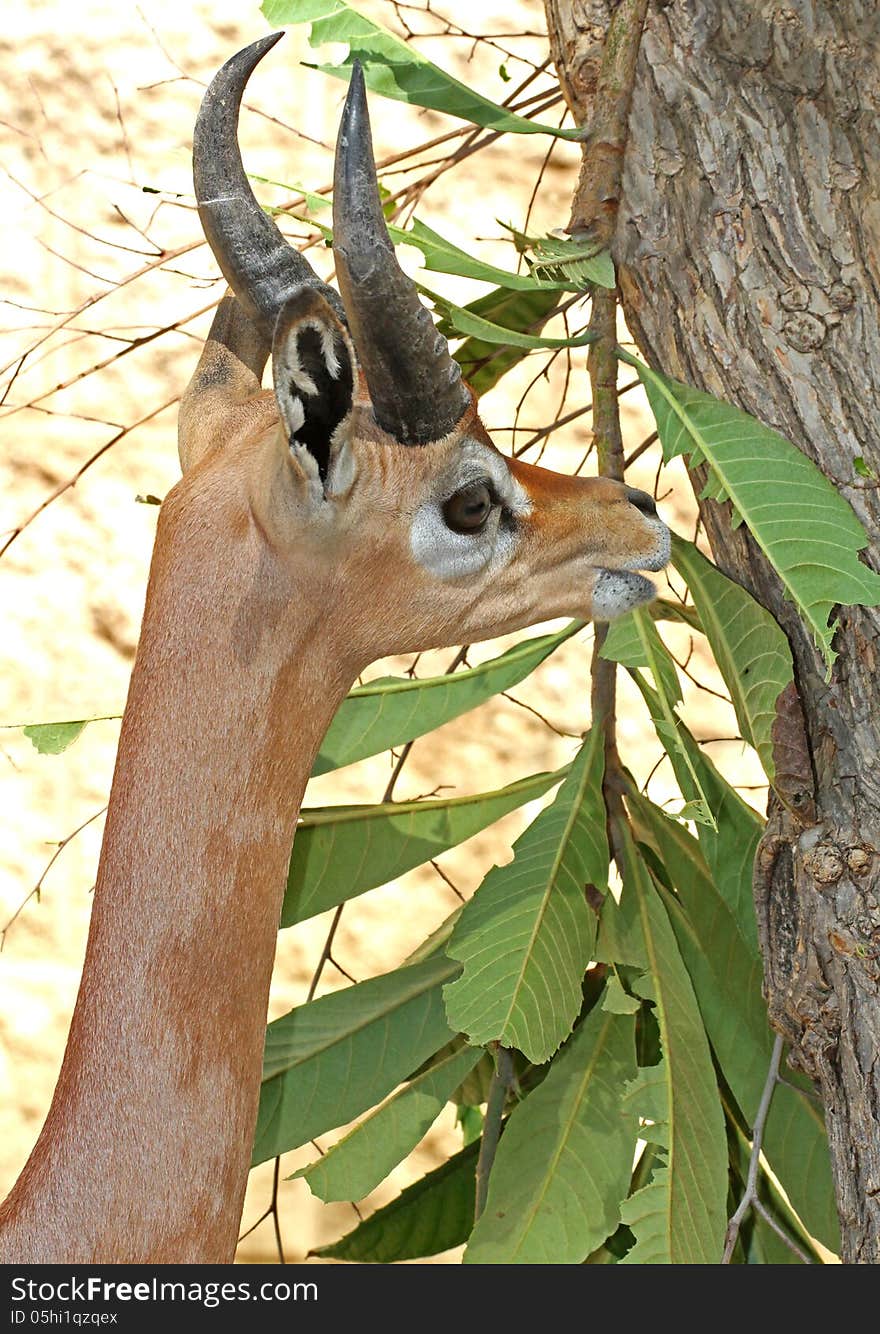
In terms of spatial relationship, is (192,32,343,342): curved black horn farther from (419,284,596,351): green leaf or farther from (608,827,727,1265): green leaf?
(608,827,727,1265): green leaf

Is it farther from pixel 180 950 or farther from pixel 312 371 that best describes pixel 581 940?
pixel 312 371

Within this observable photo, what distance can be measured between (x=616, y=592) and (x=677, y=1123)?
614 mm

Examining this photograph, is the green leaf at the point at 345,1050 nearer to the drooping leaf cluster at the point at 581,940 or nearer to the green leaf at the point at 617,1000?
the drooping leaf cluster at the point at 581,940

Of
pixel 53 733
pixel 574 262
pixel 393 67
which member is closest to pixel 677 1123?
pixel 53 733

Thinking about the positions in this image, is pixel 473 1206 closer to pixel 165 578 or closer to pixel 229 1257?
pixel 229 1257

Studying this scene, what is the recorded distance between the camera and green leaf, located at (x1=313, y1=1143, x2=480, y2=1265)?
6.37ft

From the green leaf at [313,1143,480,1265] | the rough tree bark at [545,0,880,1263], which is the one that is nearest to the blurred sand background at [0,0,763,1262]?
the green leaf at [313,1143,480,1265]

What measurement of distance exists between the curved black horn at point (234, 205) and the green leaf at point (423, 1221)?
51.1 inches

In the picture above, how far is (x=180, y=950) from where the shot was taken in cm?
126

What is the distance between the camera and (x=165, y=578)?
1.33 m

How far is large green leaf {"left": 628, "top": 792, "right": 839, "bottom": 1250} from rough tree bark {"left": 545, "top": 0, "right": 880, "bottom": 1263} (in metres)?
0.16

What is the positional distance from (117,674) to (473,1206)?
168cm

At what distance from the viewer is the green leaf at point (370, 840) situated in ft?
5.76
